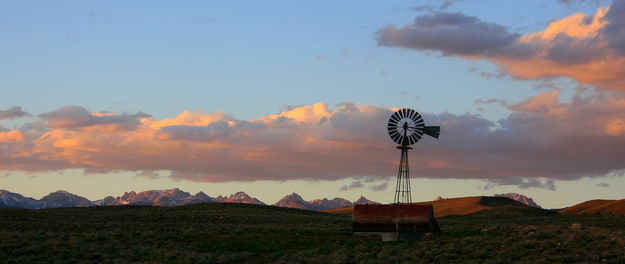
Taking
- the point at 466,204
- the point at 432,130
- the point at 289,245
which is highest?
the point at 466,204

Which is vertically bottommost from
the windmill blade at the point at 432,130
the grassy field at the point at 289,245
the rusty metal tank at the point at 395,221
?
the grassy field at the point at 289,245

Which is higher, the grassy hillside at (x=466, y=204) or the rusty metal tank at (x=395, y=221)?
the grassy hillside at (x=466, y=204)

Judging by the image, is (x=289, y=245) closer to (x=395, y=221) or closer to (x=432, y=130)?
(x=395, y=221)

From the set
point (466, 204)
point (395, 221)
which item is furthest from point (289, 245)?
point (466, 204)

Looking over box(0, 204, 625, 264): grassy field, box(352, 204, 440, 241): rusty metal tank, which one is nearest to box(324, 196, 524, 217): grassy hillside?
box(0, 204, 625, 264): grassy field

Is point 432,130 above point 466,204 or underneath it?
underneath

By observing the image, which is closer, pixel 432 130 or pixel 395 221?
pixel 395 221

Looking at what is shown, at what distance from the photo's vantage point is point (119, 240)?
56656mm

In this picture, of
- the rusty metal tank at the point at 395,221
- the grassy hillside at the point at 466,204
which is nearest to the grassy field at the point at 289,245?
the rusty metal tank at the point at 395,221

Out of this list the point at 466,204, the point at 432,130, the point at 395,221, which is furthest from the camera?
the point at 466,204

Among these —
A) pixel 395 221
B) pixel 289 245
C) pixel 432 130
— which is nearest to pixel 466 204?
pixel 432 130

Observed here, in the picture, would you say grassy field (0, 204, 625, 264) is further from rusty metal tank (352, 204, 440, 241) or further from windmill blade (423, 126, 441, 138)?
windmill blade (423, 126, 441, 138)

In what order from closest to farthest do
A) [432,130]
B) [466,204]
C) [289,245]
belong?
[289,245] → [432,130] → [466,204]

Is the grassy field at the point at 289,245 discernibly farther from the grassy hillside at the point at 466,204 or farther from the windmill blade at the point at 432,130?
the grassy hillside at the point at 466,204
